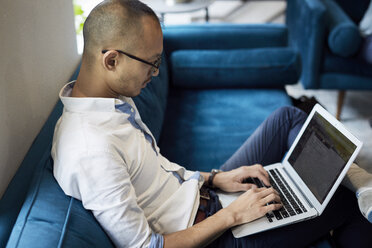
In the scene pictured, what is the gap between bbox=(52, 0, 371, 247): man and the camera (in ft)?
3.13

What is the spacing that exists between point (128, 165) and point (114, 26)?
36cm

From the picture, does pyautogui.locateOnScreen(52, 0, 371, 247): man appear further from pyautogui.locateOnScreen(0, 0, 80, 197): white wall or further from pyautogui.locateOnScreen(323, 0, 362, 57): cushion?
pyautogui.locateOnScreen(323, 0, 362, 57): cushion

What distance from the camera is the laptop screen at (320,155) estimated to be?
1183 mm

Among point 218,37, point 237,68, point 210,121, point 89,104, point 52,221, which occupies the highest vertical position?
point 89,104

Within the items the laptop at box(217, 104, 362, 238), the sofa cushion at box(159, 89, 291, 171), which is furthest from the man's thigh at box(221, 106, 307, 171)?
the sofa cushion at box(159, 89, 291, 171)

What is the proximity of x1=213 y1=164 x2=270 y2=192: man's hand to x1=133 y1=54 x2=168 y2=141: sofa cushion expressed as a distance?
0.39 meters

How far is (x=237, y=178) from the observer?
54.0 inches

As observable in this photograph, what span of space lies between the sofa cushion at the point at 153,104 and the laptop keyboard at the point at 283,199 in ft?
1.56

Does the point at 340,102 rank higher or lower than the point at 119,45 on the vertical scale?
lower

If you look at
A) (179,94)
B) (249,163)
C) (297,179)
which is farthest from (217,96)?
(297,179)

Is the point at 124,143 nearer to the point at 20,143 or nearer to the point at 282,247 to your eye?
the point at 20,143

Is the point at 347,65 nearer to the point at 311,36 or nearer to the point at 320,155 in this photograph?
the point at 311,36

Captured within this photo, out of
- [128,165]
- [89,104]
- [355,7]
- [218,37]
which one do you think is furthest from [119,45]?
[355,7]

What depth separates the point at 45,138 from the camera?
1.22 meters
